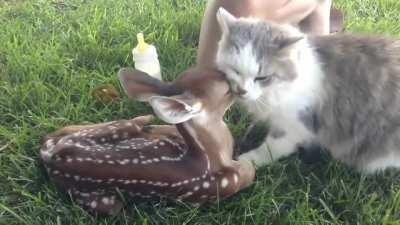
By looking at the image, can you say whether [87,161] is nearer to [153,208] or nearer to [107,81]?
[153,208]

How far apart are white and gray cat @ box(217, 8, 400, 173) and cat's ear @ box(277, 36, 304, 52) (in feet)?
0.07

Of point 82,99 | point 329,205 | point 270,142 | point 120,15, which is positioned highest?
point 120,15

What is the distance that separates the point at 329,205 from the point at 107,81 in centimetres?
127

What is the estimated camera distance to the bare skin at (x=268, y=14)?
240 cm

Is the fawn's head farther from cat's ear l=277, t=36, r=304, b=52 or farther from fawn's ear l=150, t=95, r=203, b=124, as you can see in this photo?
cat's ear l=277, t=36, r=304, b=52

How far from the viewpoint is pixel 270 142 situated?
2229mm

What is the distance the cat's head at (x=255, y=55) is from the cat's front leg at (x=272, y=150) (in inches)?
11.0

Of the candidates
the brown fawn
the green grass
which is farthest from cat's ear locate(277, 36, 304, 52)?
the green grass

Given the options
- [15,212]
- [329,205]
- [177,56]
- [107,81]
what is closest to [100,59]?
[107,81]

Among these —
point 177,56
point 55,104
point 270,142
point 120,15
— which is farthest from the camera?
point 120,15

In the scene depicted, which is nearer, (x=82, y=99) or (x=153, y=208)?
(x=153, y=208)

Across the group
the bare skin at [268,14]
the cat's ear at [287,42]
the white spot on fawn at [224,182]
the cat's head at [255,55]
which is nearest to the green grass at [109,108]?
the white spot on fawn at [224,182]

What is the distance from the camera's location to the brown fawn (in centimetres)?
169

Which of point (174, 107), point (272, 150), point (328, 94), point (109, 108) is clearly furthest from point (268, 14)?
point (174, 107)
